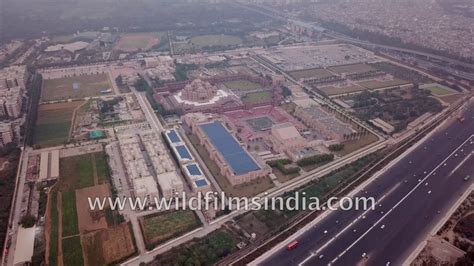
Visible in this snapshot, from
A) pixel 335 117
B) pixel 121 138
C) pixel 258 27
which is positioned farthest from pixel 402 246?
pixel 258 27

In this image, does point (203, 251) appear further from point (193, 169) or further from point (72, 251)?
point (193, 169)

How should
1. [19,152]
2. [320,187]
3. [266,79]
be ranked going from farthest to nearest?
[266,79]
[19,152]
[320,187]

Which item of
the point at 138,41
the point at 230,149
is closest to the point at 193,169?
the point at 230,149

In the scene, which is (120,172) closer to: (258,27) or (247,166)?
(247,166)

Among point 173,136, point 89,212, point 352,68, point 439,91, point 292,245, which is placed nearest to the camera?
point 292,245

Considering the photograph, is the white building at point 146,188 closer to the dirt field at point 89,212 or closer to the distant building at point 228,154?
the dirt field at point 89,212

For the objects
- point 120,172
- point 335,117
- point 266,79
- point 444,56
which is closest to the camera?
point 120,172

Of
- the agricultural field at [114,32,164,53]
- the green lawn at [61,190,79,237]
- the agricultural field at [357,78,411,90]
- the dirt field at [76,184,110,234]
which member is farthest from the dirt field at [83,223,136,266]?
the agricultural field at [114,32,164,53]
